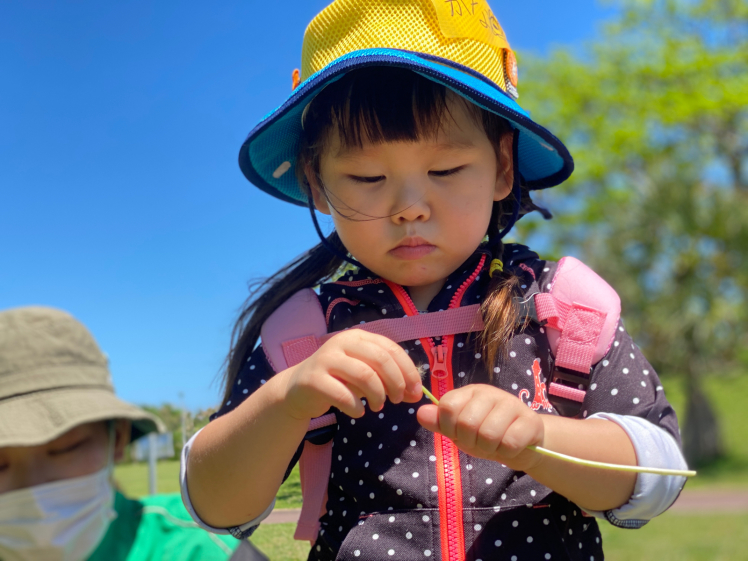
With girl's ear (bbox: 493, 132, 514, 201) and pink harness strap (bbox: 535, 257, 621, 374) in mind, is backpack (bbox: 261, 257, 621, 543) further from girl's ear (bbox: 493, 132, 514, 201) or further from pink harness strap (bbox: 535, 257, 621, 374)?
girl's ear (bbox: 493, 132, 514, 201)

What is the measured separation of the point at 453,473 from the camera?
54.3 inches

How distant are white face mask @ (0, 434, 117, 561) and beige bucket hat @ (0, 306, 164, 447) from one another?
198 mm

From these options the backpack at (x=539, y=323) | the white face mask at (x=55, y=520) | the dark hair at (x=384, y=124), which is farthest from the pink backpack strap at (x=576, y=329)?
the white face mask at (x=55, y=520)

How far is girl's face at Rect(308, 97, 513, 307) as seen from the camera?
4.75 ft

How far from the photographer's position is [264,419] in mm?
1272

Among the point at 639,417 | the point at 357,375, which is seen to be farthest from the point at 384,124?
the point at 639,417

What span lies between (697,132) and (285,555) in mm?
14171

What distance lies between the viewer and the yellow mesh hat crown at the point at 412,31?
147 cm

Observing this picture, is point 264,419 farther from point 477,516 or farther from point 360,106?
point 360,106

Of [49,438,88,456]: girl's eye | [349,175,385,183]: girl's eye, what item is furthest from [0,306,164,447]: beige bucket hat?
[349,175,385,183]: girl's eye

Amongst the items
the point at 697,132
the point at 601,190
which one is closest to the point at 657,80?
the point at 697,132

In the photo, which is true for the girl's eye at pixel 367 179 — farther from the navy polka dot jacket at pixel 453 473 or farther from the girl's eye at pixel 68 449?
the girl's eye at pixel 68 449

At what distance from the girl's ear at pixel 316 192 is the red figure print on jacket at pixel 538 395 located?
0.65m

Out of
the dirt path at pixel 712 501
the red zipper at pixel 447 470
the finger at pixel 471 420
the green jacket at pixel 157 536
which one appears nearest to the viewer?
the finger at pixel 471 420
